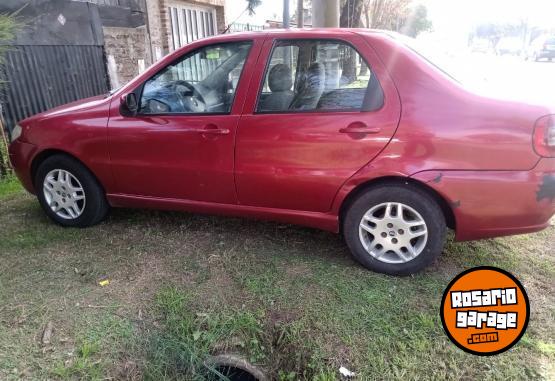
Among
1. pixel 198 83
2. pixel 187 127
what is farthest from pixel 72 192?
pixel 198 83

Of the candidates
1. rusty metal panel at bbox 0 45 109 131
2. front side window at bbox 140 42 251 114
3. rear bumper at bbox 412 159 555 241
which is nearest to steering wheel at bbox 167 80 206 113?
front side window at bbox 140 42 251 114

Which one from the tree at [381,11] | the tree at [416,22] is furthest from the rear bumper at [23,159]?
the tree at [416,22]

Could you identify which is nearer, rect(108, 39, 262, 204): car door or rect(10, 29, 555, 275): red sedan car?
rect(10, 29, 555, 275): red sedan car

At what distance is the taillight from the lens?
256 centimetres

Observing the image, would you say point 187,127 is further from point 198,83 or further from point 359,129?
point 359,129

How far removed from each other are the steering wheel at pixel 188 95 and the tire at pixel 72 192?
3.43 ft

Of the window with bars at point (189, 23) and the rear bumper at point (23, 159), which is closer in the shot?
the rear bumper at point (23, 159)

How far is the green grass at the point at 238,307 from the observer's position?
7.77ft

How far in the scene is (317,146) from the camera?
295 cm

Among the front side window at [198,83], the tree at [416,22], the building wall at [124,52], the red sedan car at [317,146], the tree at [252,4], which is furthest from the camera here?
the tree at [416,22]

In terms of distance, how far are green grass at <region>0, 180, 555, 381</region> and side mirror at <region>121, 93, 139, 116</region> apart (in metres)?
1.05

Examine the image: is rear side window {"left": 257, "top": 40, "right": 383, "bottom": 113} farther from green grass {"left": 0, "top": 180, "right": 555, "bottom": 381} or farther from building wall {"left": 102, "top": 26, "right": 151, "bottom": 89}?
building wall {"left": 102, "top": 26, "right": 151, "bottom": 89}

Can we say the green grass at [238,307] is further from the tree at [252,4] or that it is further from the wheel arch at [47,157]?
the tree at [252,4]

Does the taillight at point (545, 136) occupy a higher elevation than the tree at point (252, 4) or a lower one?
lower
